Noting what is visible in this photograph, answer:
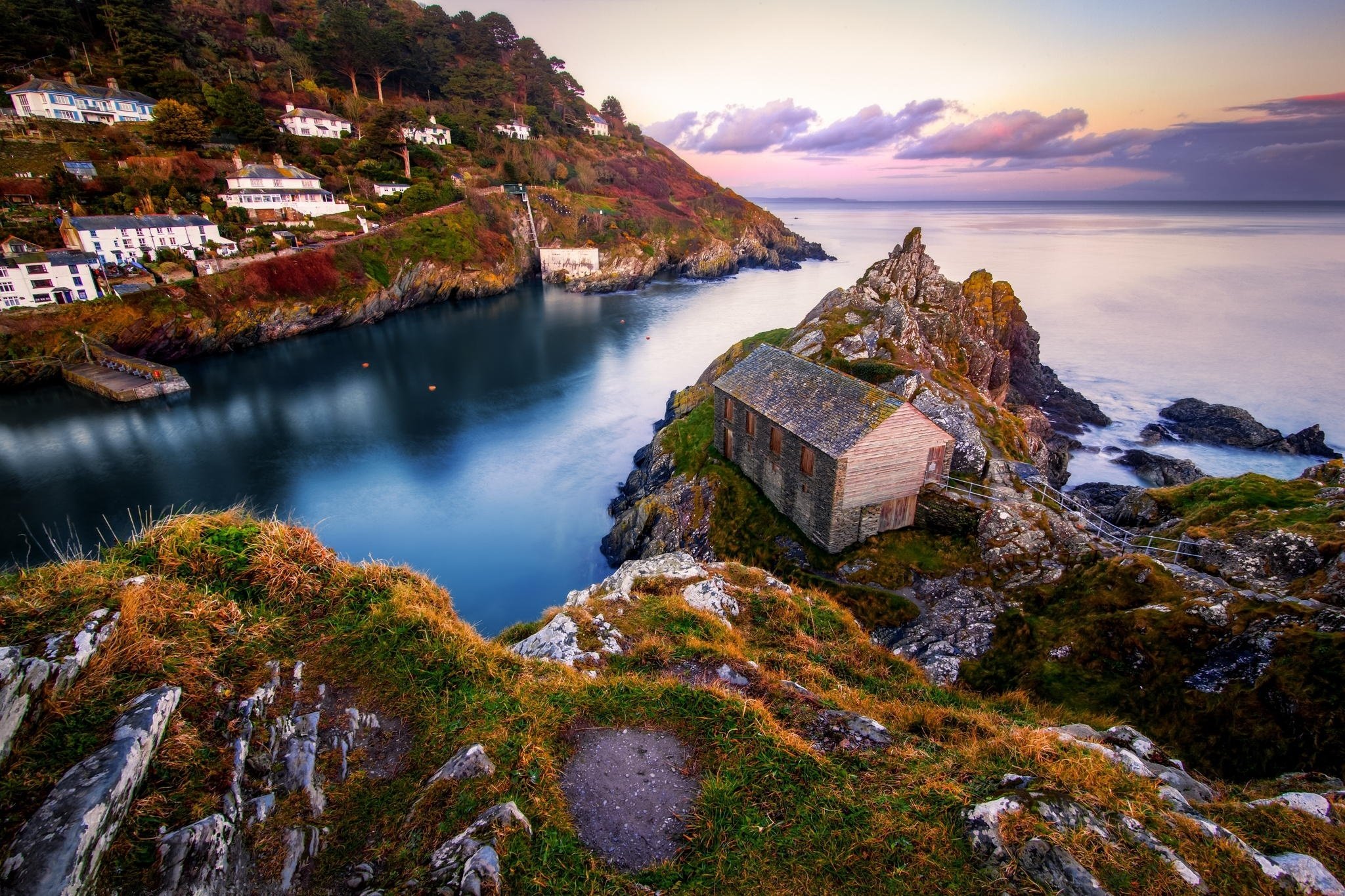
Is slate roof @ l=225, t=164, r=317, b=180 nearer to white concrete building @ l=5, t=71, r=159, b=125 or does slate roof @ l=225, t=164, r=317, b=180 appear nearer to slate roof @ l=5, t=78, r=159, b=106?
white concrete building @ l=5, t=71, r=159, b=125

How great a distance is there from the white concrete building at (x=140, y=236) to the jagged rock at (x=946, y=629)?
77.1 m

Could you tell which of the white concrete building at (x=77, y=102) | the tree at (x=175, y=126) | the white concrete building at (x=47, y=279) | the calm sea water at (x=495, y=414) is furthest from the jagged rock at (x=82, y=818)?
the white concrete building at (x=77, y=102)

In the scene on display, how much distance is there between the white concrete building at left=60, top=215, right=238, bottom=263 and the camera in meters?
54.5

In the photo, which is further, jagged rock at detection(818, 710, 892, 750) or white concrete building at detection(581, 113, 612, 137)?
white concrete building at detection(581, 113, 612, 137)

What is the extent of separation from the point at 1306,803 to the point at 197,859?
44.4ft

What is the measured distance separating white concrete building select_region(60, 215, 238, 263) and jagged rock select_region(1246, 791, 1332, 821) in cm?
8282

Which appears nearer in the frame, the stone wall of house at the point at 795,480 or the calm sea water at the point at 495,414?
the stone wall of house at the point at 795,480

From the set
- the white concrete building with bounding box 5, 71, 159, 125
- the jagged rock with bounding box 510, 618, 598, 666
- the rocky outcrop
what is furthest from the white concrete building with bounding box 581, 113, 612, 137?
the jagged rock with bounding box 510, 618, 598, 666

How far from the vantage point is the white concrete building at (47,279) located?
4853 cm

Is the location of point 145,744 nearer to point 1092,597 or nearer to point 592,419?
point 1092,597

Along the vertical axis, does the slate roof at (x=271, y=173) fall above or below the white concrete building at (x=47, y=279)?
above

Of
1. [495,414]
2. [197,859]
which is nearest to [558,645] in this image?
[197,859]

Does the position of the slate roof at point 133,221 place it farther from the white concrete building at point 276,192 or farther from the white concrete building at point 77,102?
the white concrete building at point 77,102

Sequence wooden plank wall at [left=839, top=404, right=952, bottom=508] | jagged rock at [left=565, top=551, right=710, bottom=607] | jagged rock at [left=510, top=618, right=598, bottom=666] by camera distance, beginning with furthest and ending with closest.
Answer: wooden plank wall at [left=839, top=404, right=952, bottom=508], jagged rock at [left=565, top=551, right=710, bottom=607], jagged rock at [left=510, top=618, right=598, bottom=666]
